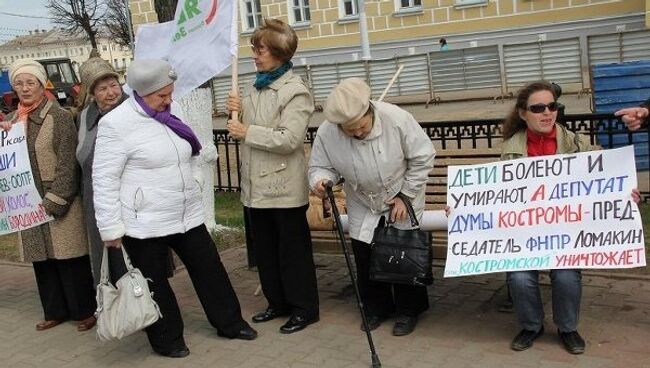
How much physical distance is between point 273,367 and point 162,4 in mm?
4535

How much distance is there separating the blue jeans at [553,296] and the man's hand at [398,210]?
65cm

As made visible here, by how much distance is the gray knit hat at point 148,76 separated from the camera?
4.16m

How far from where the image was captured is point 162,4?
754 centimetres

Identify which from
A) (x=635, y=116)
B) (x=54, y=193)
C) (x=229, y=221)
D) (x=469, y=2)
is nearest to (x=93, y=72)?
(x=54, y=193)

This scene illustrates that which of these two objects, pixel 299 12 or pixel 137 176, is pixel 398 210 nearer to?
pixel 137 176

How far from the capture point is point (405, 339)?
4.39m

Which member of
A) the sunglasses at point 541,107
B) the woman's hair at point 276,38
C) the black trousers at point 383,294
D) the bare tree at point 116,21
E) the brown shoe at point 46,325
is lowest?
the brown shoe at point 46,325

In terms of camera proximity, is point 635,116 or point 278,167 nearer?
point 635,116

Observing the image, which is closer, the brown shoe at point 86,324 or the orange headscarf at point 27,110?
the orange headscarf at point 27,110

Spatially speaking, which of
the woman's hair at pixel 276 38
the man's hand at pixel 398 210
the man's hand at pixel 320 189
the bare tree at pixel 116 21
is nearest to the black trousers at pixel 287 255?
the man's hand at pixel 320 189

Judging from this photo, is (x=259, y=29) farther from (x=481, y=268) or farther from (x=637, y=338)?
(x=637, y=338)

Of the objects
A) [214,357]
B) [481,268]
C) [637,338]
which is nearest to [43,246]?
[214,357]

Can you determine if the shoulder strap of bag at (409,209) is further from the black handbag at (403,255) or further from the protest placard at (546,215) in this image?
the protest placard at (546,215)

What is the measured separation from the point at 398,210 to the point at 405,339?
76 cm
